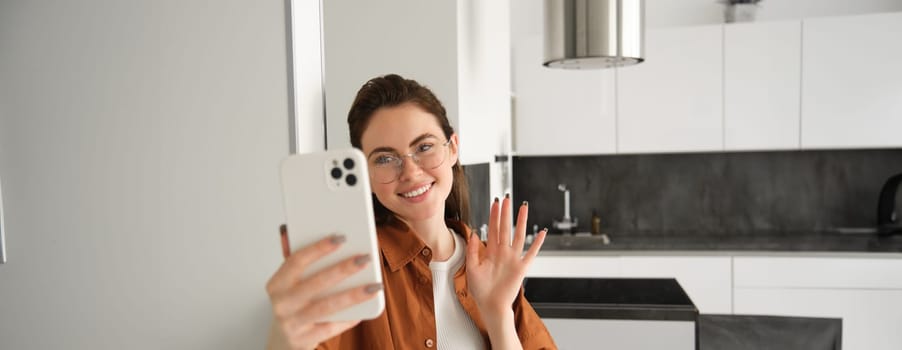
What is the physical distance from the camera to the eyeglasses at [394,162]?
2.66 ft

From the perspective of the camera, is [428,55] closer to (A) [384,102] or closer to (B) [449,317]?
(A) [384,102]

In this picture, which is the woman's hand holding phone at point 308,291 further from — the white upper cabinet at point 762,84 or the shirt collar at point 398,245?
the white upper cabinet at point 762,84

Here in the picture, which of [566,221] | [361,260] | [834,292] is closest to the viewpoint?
[361,260]

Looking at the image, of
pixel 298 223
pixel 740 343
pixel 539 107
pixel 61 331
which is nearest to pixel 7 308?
pixel 61 331

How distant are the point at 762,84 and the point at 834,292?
99 centimetres

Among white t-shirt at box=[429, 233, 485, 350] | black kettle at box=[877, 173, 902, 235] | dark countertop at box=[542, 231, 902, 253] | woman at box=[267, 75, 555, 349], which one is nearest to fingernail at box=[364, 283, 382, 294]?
woman at box=[267, 75, 555, 349]

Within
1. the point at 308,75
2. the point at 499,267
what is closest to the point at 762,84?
the point at 499,267

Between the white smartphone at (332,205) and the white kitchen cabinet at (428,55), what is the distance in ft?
0.90

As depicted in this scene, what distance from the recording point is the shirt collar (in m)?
0.85

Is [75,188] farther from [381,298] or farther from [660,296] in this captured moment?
[660,296]

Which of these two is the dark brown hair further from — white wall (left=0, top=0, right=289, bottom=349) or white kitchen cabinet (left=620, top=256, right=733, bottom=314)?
white kitchen cabinet (left=620, top=256, right=733, bottom=314)

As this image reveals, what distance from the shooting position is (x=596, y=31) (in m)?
1.84

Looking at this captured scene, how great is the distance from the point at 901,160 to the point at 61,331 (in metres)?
3.68

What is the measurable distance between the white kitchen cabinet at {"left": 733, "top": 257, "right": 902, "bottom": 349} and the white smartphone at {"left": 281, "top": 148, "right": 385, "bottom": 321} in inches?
104
